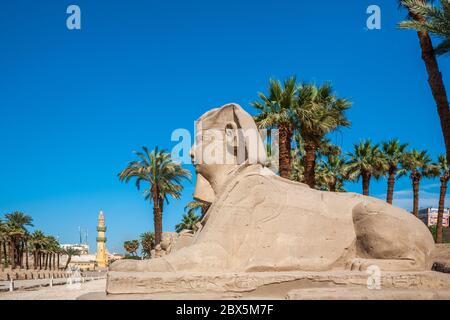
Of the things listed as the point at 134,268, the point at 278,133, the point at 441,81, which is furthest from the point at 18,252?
the point at 134,268

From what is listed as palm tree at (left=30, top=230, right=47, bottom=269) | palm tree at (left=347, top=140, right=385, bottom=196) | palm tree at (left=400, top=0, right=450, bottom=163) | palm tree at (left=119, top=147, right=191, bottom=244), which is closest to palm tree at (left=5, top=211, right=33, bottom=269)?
palm tree at (left=30, top=230, right=47, bottom=269)

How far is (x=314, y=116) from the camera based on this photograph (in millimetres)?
18281

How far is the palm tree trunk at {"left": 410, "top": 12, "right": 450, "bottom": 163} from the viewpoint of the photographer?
40.9 ft

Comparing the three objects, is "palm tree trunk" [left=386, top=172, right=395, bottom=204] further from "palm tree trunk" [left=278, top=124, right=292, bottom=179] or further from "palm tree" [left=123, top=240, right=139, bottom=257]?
"palm tree" [left=123, top=240, right=139, bottom=257]

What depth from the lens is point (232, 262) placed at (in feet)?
15.3

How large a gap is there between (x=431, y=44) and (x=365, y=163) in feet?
50.9

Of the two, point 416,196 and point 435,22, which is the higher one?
point 435,22

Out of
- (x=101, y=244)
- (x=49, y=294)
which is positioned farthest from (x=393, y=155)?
(x=101, y=244)

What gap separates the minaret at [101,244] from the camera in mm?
86125

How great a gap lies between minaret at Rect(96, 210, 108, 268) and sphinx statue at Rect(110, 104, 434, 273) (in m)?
83.9

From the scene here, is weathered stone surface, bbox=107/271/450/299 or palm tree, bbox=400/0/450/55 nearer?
weathered stone surface, bbox=107/271/450/299

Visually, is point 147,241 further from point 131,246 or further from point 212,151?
point 212,151
